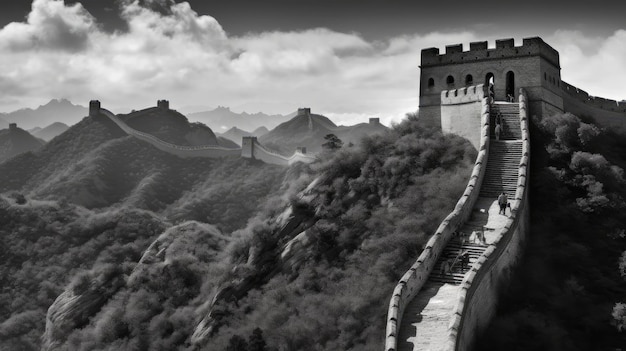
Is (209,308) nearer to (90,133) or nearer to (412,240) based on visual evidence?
(412,240)

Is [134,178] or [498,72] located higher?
[498,72]

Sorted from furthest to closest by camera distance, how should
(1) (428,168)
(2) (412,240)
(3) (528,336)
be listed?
(1) (428,168), (2) (412,240), (3) (528,336)

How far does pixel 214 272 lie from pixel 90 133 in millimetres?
51768

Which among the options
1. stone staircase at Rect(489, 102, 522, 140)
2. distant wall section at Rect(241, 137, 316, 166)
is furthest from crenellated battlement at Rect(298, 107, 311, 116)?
stone staircase at Rect(489, 102, 522, 140)

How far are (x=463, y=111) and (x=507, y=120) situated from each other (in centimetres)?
262

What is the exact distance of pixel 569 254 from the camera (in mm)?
22578

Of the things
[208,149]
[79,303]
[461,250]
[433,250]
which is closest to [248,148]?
[208,149]

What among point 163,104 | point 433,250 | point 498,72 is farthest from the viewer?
point 163,104

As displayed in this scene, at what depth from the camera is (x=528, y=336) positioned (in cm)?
1931

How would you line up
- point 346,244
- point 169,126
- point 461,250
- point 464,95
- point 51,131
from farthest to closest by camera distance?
point 51,131 < point 169,126 < point 464,95 < point 346,244 < point 461,250

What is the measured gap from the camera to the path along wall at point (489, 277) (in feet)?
57.2

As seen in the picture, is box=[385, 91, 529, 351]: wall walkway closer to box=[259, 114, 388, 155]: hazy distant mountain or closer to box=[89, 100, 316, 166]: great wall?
box=[89, 100, 316, 166]: great wall

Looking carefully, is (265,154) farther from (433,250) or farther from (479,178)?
(433,250)

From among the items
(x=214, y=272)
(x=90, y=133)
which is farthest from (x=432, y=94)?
(x=90, y=133)
